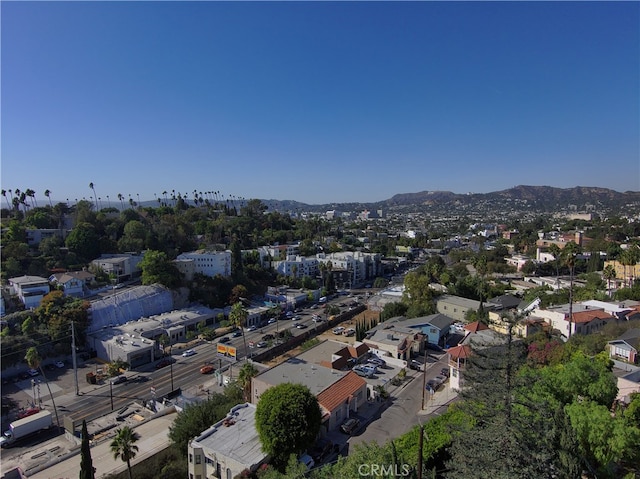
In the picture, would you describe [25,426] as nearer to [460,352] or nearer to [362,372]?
[362,372]

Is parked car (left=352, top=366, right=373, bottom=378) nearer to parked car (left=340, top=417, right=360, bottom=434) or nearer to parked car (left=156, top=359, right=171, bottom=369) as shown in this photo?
parked car (left=340, top=417, right=360, bottom=434)

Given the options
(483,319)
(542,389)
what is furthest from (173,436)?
(483,319)

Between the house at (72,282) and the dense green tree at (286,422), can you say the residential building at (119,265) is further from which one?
the dense green tree at (286,422)

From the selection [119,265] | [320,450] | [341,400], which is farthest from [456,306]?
[119,265]

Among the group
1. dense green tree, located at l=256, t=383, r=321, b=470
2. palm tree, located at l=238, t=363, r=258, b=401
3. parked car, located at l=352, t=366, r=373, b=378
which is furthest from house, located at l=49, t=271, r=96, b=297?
dense green tree, located at l=256, t=383, r=321, b=470

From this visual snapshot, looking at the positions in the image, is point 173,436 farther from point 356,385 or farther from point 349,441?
point 356,385
